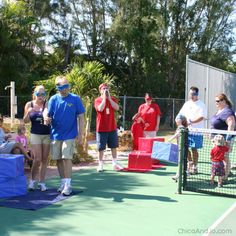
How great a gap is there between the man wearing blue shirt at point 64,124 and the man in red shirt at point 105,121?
2.15 meters

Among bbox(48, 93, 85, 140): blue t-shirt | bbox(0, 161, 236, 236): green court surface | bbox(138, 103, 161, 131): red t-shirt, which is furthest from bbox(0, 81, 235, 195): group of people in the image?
bbox(138, 103, 161, 131): red t-shirt

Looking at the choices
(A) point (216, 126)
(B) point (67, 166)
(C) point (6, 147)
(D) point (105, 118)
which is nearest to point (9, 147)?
(C) point (6, 147)

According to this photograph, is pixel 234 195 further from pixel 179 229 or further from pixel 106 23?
pixel 106 23

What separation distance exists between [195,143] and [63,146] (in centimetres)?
265

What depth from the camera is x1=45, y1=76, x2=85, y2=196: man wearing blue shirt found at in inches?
279

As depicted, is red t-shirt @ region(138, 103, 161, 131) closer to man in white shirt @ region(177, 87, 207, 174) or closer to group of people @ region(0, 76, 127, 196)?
man in white shirt @ region(177, 87, 207, 174)

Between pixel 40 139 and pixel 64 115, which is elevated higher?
pixel 64 115

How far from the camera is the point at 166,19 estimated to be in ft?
96.2

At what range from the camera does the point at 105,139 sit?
9609 millimetres

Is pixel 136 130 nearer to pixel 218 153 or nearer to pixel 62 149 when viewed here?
pixel 218 153

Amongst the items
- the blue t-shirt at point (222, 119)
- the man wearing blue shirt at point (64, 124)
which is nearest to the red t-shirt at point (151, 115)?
the blue t-shirt at point (222, 119)

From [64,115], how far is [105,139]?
8.61ft

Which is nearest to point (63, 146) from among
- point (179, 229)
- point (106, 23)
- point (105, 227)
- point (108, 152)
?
point (105, 227)

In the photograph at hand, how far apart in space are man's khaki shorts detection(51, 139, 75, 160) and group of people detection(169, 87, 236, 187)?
1.96m
